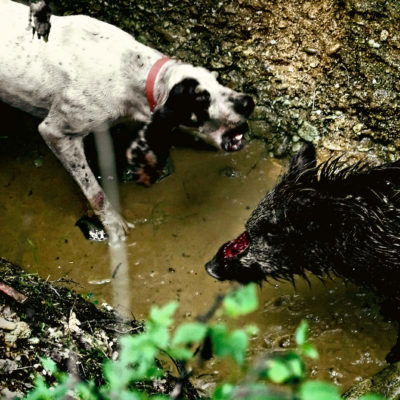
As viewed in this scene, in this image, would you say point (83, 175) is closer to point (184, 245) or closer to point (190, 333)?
point (184, 245)

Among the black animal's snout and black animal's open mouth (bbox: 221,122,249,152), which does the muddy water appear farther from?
the black animal's snout

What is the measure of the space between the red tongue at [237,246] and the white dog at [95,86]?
2.61 feet

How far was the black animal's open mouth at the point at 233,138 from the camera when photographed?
400 centimetres

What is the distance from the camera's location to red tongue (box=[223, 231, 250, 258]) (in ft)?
12.2

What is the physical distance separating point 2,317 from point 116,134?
2.27 metres

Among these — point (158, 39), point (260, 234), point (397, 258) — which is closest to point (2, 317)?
point (260, 234)

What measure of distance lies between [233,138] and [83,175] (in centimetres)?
129

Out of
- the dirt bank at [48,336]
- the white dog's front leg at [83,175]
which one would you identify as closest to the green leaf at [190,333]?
the dirt bank at [48,336]

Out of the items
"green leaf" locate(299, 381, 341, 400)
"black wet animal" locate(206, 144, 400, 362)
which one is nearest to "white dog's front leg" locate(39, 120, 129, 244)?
"black wet animal" locate(206, 144, 400, 362)

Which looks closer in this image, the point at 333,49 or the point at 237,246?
the point at 237,246

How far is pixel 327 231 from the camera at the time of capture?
10.9ft

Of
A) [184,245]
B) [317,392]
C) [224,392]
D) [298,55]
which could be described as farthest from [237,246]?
[317,392]

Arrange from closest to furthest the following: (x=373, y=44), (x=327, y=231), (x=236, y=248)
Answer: (x=327, y=231), (x=236, y=248), (x=373, y=44)

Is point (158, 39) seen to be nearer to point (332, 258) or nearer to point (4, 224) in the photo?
point (4, 224)
